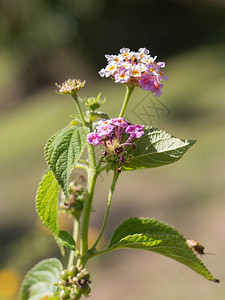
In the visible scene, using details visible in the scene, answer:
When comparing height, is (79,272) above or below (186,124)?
below

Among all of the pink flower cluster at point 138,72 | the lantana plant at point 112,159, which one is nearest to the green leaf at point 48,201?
the lantana plant at point 112,159

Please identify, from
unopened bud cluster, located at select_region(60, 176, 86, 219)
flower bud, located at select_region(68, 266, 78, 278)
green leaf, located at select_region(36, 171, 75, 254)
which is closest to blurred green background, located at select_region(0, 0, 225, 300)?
unopened bud cluster, located at select_region(60, 176, 86, 219)

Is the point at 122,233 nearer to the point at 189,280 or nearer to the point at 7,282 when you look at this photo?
the point at 7,282

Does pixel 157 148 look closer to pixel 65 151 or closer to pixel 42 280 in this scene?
pixel 65 151

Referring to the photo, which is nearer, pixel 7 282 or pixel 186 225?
pixel 7 282

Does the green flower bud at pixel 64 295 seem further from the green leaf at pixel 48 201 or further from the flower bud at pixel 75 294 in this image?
the green leaf at pixel 48 201

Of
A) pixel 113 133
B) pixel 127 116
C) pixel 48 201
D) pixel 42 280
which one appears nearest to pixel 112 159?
pixel 113 133

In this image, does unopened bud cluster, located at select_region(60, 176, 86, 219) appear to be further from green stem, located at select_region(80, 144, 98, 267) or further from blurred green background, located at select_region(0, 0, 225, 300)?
blurred green background, located at select_region(0, 0, 225, 300)

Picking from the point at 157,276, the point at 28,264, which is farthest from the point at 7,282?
the point at 157,276
